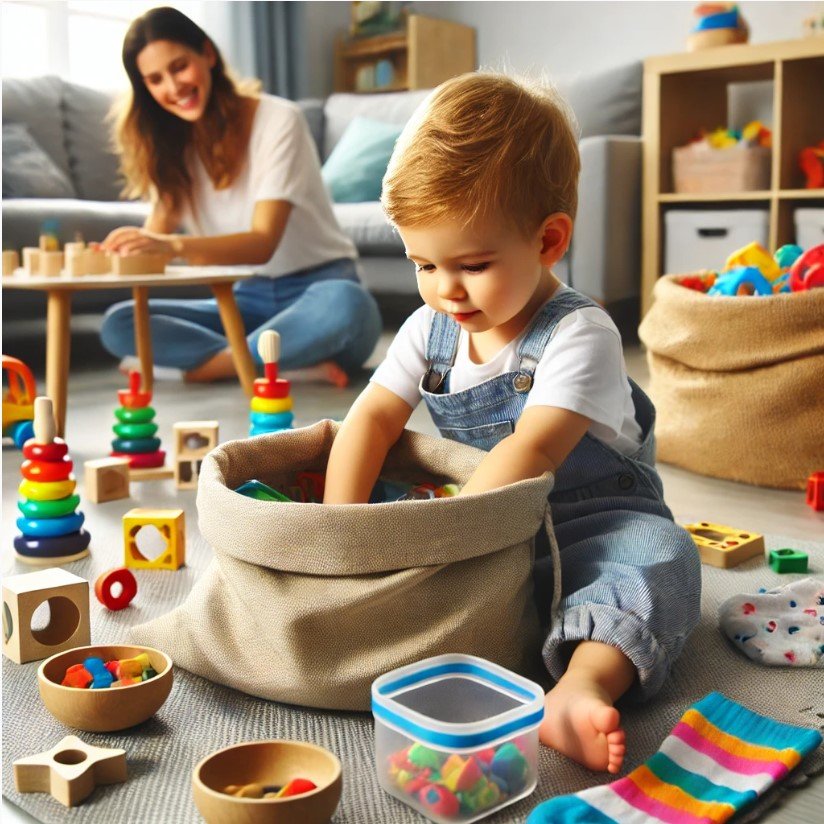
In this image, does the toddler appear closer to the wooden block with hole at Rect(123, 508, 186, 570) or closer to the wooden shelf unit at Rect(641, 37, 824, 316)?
the wooden block with hole at Rect(123, 508, 186, 570)

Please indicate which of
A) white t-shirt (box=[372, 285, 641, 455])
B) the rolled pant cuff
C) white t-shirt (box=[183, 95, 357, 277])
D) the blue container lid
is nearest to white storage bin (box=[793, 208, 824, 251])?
white t-shirt (box=[183, 95, 357, 277])

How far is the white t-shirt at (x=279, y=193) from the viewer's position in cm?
233

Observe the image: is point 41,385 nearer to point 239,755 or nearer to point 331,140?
point 331,140

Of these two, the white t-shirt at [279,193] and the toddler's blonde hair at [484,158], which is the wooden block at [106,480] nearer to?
the toddler's blonde hair at [484,158]

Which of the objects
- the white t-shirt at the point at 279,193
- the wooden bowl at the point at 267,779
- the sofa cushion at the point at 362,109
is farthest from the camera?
the sofa cushion at the point at 362,109

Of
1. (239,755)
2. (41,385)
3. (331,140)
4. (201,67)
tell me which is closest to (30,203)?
(41,385)

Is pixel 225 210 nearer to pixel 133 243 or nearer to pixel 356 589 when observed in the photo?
pixel 133 243

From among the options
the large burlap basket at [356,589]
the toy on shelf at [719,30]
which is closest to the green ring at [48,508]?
the large burlap basket at [356,589]

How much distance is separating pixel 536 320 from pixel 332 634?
15.1 inches

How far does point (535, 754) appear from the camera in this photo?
74 centimetres

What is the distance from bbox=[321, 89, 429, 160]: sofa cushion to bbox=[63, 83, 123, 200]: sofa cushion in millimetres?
867

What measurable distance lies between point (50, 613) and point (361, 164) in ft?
8.60

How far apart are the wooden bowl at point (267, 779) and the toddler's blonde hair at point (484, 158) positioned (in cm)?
47

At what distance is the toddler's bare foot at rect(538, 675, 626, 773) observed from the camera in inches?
29.7
